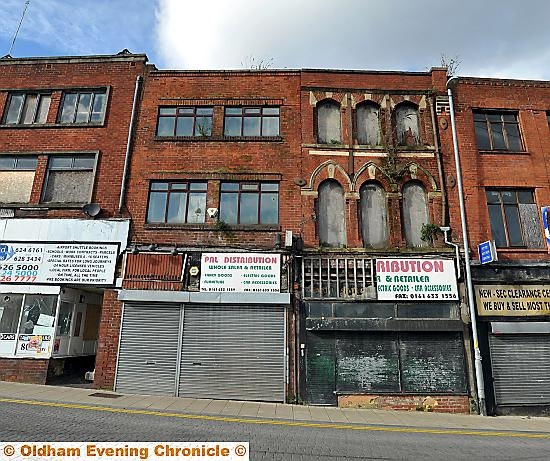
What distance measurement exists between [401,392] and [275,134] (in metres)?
10.0

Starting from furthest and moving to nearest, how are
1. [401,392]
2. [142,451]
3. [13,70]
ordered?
1. [13,70]
2. [401,392]
3. [142,451]

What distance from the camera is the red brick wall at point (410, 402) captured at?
12070 mm

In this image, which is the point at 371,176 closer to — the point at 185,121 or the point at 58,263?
the point at 185,121

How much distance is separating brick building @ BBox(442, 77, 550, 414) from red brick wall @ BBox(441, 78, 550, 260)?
36mm

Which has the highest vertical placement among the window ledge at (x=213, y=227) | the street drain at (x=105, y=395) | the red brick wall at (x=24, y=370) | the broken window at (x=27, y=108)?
the broken window at (x=27, y=108)

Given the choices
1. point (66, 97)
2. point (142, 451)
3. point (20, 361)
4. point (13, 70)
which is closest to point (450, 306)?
point (142, 451)

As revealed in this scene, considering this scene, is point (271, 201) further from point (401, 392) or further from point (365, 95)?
point (401, 392)

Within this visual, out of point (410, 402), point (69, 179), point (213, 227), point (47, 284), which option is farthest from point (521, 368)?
point (69, 179)

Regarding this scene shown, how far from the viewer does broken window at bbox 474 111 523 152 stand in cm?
1524

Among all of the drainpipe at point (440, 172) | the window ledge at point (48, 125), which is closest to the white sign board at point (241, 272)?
the drainpipe at point (440, 172)

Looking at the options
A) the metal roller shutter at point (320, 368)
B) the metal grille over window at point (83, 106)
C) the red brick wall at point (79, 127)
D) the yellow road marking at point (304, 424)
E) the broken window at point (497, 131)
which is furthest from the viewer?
the metal grille over window at point (83, 106)

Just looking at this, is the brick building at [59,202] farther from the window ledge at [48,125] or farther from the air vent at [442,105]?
the air vent at [442,105]

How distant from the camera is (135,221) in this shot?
14219mm

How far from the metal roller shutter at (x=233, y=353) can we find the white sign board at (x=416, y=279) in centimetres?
353
